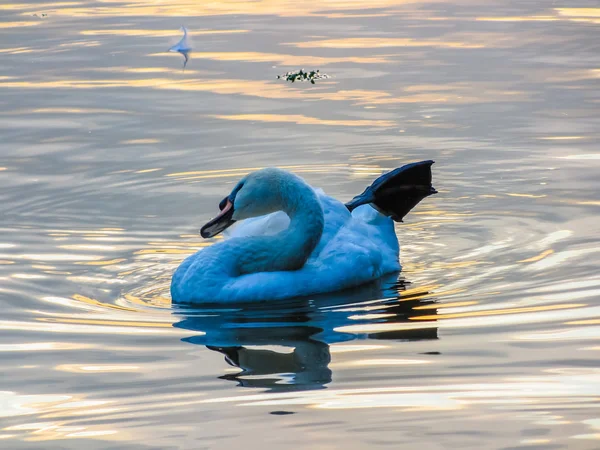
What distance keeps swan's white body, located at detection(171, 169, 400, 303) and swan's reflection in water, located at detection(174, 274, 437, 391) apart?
0.09 meters

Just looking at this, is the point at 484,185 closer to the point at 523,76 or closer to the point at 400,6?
the point at 523,76

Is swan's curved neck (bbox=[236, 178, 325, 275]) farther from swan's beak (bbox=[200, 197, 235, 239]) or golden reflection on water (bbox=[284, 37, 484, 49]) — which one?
golden reflection on water (bbox=[284, 37, 484, 49])

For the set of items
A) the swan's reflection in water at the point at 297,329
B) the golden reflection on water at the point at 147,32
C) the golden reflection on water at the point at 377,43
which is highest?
the golden reflection on water at the point at 147,32

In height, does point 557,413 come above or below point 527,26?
below

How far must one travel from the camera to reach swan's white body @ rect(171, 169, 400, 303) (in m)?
7.32

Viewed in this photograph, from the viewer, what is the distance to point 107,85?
1372 cm

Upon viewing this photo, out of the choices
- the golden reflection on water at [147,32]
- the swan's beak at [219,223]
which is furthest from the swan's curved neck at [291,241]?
the golden reflection on water at [147,32]

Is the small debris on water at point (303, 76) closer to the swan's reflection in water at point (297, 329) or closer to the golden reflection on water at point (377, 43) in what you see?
the golden reflection on water at point (377, 43)

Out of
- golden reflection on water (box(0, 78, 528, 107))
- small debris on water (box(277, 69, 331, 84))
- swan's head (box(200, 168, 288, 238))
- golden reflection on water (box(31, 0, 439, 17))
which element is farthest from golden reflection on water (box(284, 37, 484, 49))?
swan's head (box(200, 168, 288, 238))

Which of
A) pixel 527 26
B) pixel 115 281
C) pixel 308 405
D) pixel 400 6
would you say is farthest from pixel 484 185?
pixel 400 6

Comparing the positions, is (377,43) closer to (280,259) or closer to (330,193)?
(330,193)

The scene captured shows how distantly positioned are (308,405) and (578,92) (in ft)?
26.9

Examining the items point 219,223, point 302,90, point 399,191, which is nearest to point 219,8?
point 302,90

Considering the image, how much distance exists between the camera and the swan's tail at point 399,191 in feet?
28.0
